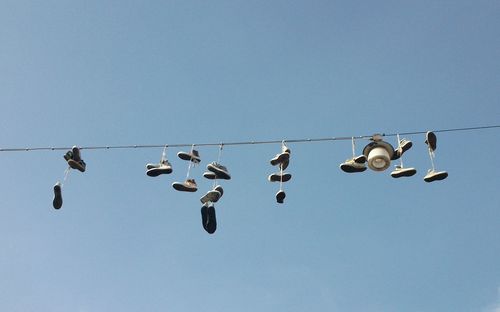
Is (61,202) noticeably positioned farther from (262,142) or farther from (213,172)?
(262,142)

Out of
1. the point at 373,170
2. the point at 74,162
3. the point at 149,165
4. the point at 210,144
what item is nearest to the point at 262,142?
the point at 210,144

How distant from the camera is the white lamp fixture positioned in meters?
7.02

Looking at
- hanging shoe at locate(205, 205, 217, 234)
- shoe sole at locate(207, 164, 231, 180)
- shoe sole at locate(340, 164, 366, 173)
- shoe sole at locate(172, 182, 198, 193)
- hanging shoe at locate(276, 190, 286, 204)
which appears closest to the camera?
shoe sole at locate(340, 164, 366, 173)

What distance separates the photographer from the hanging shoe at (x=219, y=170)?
8095 millimetres

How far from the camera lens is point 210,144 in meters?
7.46

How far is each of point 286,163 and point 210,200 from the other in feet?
4.05

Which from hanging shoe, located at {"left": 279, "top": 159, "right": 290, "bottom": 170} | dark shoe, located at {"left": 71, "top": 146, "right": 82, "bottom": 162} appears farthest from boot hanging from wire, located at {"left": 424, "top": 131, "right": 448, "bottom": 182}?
dark shoe, located at {"left": 71, "top": 146, "right": 82, "bottom": 162}

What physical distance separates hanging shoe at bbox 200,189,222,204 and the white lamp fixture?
7.45 ft

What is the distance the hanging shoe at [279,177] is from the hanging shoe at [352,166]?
1.28 m

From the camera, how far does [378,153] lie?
23.0 ft

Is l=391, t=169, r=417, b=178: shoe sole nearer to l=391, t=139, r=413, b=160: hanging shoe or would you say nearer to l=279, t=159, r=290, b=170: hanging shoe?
l=391, t=139, r=413, b=160: hanging shoe

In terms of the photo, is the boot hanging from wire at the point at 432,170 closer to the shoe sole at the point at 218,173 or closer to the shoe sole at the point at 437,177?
the shoe sole at the point at 437,177

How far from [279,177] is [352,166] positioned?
1476mm

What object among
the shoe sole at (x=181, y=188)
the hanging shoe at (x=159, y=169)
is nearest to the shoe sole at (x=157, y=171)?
the hanging shoe at (x=159, y=169)
